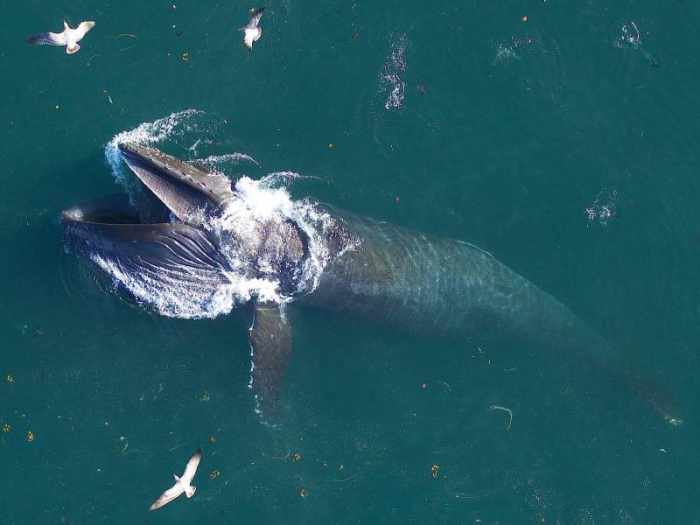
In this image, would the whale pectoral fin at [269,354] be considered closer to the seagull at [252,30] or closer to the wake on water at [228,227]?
the wake on water at [228,227]

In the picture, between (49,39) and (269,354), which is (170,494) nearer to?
(269,354)

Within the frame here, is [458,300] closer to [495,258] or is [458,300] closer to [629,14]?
[495,258]

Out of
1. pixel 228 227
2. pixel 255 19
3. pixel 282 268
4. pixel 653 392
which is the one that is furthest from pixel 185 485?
pixel 653 392

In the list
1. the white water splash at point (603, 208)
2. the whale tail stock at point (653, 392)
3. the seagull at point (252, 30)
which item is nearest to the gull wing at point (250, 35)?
the seagull at point (252, 30)

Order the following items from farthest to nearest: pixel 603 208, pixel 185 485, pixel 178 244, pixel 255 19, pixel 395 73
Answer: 1. pixel 603 208
2. pixel 395 73
3. pixel 255 19
4. pixel 185 485
5. pixel 178 244

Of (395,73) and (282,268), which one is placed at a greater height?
(395,73)

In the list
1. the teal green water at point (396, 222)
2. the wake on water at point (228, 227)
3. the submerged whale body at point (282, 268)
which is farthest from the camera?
the teal green water at point (396, 222)

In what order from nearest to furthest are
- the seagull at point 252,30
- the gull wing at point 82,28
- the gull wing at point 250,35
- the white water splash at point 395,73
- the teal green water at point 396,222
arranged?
the gull wing at point 82,28 → the seagull at point 252,30 → the gull wing at point 250,35 → the teal green water at point 396,222 → the white water splash at point 395,73
